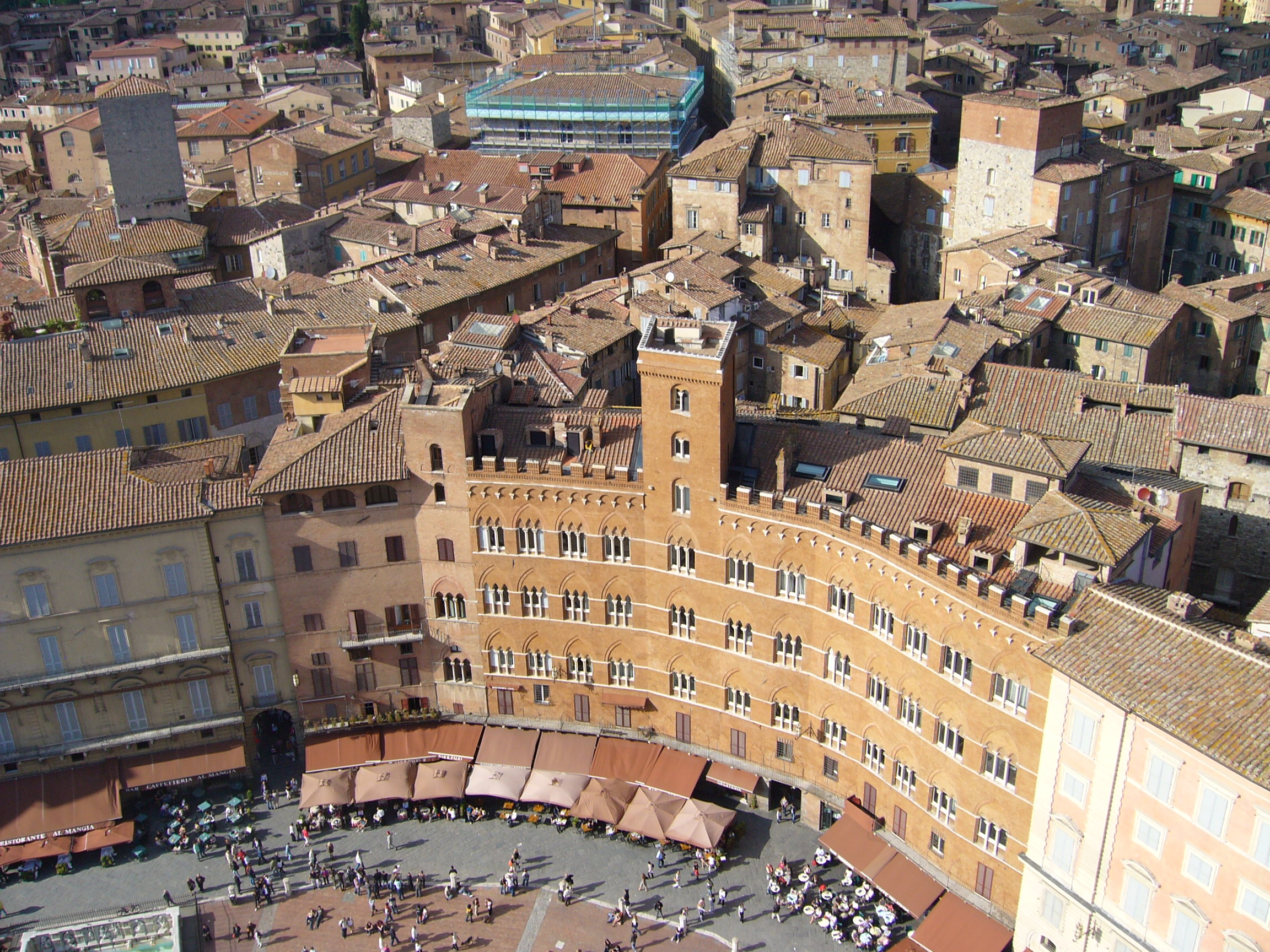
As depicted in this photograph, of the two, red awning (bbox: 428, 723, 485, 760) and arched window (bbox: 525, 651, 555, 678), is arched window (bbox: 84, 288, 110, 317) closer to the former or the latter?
red awning (bbox: 428, 723, 485, 760)

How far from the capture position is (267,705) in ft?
193

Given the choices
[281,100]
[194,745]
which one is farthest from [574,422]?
[281,100]

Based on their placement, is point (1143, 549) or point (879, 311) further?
point (879, 311)

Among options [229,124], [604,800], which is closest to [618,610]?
[604,800]

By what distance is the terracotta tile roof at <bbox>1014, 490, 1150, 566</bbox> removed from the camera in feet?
146

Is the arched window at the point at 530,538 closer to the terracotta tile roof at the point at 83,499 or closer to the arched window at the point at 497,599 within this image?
the arched window at the point at 497,599

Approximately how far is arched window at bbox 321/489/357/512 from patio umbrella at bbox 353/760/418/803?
1286cm

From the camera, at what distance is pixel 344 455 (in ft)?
181

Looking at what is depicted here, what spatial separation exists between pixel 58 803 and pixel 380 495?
20.4 metres

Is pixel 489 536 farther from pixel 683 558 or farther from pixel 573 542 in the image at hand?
pixel 683 558

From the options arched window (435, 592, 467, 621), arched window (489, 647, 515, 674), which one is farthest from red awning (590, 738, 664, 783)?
arched window (435, 592, 467, 621)

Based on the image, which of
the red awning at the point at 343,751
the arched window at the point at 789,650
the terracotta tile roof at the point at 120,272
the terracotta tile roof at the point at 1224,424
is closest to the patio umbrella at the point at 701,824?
the arched window at the point at 789,650

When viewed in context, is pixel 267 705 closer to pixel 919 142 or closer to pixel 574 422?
pixel 574 422

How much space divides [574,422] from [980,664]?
21.8 meters
